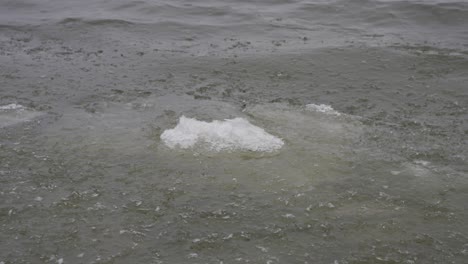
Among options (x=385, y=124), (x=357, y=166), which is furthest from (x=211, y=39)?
(x=357, y=166)

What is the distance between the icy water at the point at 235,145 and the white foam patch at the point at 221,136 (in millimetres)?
22

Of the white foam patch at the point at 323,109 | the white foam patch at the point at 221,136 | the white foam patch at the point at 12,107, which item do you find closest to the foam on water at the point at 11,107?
the white foam patch at the point at 12,107

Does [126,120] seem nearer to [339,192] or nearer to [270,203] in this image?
[270,203]

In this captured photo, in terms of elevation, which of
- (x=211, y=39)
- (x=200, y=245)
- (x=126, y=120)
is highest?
(x=211, y=39)

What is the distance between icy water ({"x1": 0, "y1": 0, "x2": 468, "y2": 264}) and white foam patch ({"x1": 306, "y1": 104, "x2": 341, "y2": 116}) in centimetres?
6

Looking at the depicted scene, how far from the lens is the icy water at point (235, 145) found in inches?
161

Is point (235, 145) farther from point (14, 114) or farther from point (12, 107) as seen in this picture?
point (12, 107)

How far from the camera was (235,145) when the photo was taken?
217 inches

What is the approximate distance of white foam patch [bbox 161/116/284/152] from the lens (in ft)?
18.1

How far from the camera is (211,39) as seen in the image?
966 cm

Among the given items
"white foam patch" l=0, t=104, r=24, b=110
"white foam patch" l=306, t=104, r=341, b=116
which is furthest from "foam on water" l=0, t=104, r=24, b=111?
"white foam patch" l=306, t=104, r=341, b=116

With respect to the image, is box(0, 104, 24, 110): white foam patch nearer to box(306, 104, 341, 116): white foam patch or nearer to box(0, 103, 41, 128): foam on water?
box(0, 103, 41, 128): foam on water

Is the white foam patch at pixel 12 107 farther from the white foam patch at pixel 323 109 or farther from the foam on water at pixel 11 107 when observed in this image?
the white foam patch at pixel 323 109

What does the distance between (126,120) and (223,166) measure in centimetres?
171
